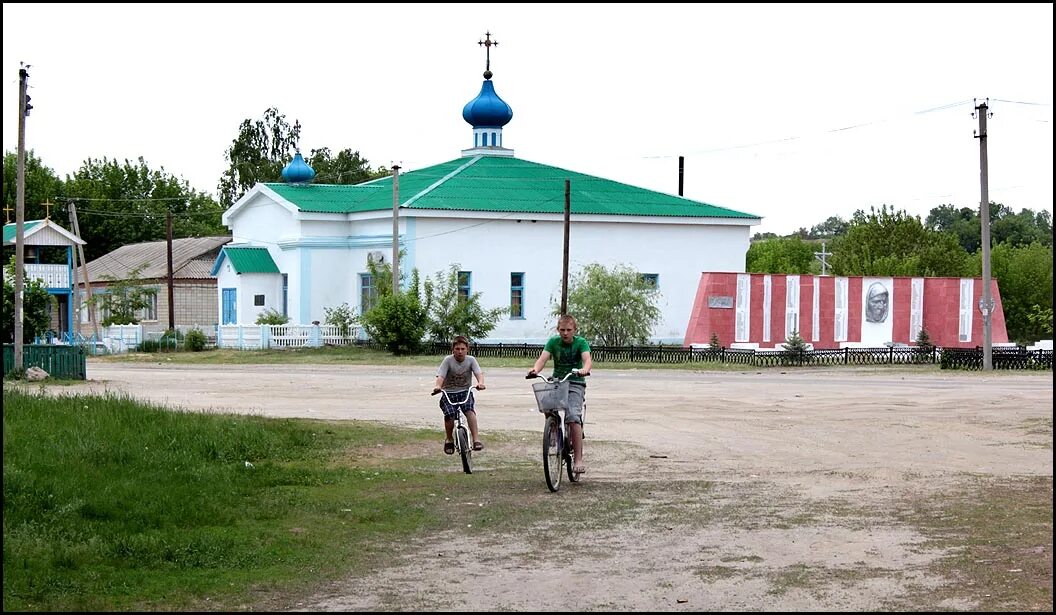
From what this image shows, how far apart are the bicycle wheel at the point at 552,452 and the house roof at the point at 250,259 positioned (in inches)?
1833

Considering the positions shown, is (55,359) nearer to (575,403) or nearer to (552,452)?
(575,403)

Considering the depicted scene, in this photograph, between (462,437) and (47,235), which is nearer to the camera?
(462,437)

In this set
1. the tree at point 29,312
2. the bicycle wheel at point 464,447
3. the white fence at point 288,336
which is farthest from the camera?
the white fence at point 288,336

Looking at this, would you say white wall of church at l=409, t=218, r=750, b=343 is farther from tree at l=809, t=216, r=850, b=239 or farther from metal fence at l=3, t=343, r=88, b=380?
tree at l=809, t=216, r=850, b=239

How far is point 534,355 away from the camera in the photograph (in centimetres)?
4953

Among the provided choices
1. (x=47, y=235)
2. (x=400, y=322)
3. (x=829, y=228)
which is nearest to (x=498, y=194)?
(x=400, y=322)

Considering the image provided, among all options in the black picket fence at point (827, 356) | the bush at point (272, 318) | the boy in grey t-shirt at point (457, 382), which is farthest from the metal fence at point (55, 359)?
the bush at point (272, 318)

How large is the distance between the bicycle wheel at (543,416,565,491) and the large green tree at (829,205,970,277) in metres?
60.3

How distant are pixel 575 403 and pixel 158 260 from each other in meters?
66.2

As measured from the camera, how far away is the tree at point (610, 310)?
170ft

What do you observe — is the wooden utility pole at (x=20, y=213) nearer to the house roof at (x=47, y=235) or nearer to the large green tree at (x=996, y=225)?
the house roof at (x=47, y=235)

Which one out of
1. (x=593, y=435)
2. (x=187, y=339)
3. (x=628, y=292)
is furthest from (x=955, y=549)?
(x=187, y=339)

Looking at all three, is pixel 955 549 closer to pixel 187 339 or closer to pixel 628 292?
pixel 628 292

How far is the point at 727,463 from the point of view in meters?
17.6
